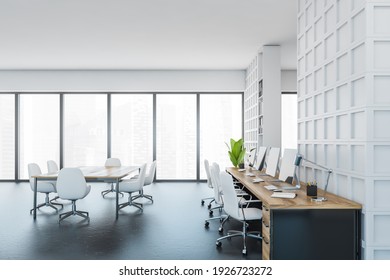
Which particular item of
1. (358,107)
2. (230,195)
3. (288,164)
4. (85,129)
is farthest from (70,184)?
(85,129)

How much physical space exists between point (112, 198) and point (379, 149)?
6.10m

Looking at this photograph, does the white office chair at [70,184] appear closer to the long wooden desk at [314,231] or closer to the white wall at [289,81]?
the long wooden desk at [314,231]

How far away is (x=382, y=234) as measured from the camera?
291 centimetres

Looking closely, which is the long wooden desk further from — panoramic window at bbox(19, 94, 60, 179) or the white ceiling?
panoramic window at bbox(19, 94, 60, 179)

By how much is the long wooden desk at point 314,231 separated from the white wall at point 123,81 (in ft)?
24.3

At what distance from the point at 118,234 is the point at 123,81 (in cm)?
634

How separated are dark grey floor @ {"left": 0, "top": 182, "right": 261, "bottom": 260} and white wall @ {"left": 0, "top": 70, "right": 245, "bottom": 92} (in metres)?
4.19

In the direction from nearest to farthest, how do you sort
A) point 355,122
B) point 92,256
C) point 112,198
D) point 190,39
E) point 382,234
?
point 382,234, point 355,122, point 92,256, point 190,39, point 112,198

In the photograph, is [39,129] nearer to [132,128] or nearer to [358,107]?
[132,128]

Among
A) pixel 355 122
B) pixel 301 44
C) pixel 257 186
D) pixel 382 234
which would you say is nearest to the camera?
pixel 382 234

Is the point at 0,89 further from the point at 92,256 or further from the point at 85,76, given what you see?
the point at 92,256

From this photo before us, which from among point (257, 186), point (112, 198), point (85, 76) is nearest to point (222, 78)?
point (85, 76)

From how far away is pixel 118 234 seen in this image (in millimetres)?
4723

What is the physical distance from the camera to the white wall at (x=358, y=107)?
289 cm
